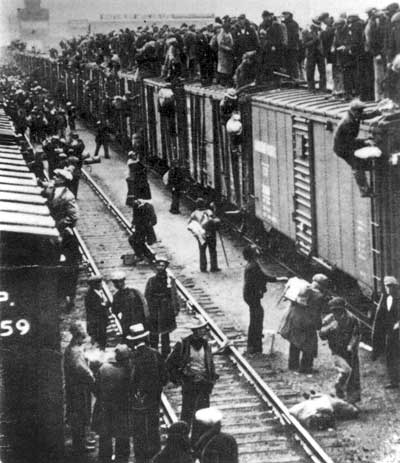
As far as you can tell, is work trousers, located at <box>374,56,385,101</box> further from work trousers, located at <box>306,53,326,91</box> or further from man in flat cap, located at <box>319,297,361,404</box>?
man in flat cap, located at <box>319,297,361,404</box>

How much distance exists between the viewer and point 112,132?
36375mm

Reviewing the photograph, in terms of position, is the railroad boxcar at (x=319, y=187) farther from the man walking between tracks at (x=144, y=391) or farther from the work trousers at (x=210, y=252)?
the man walking between tracks at (x=144, y=391)

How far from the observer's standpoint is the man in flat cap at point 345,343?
33.7 ft

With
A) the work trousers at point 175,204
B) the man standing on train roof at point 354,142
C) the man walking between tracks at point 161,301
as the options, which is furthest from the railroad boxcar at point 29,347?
the work trousers at point 175,204

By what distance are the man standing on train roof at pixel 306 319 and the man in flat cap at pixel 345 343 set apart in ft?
3.02

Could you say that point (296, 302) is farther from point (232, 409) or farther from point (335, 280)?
point (335, 280)

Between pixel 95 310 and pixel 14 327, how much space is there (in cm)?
477

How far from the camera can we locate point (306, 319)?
11.3m

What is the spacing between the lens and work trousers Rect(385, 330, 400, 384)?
35.3ft

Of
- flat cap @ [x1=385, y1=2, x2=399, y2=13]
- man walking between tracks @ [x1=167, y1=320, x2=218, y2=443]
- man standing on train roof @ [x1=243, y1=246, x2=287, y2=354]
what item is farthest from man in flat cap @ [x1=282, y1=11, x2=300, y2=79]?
man walking between tracks @ [x1=167, y1=320, x2=218, y2=443]

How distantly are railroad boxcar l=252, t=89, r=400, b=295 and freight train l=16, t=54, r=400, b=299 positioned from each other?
0.01 meters

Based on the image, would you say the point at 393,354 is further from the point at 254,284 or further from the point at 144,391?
the point at 144,391

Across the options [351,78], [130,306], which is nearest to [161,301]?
[130,306]

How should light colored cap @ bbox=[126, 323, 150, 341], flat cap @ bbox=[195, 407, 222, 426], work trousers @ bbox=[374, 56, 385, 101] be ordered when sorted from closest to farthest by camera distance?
flat cap @ bbox=[195, 407, 222, 426] → light colored cap @ bbox=[126, 323, 150, 341] → work trousers @ bbox=[374, 56, 385, 101]
